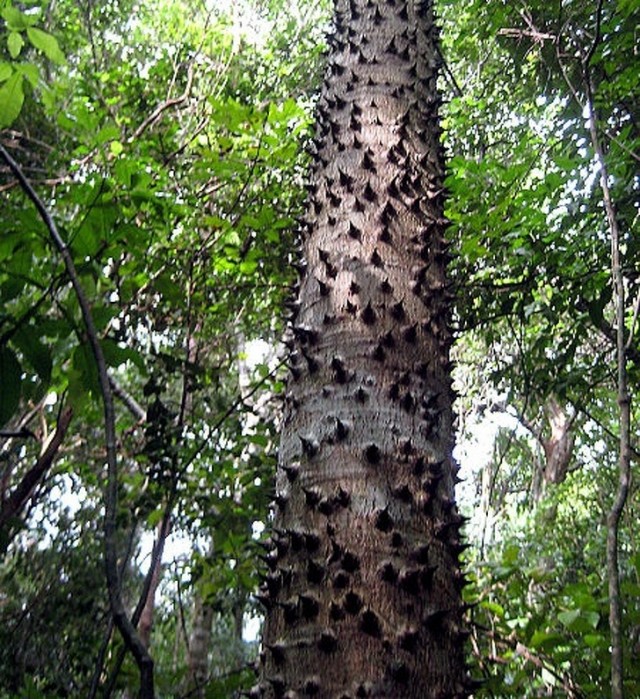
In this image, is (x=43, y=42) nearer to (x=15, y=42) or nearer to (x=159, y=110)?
(x=15, y=42)

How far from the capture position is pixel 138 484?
435 centimetres

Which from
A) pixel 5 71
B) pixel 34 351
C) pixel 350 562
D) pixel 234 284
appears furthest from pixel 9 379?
pixel 234 284

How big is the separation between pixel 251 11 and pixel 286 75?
6.68 feet

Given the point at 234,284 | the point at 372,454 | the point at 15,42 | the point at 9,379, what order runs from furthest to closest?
the point at 234,284 → the point at 15,42 → the point at 372,454 → the point at 9,379

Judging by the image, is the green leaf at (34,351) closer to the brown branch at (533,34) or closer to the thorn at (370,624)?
the thorn at (370,624)

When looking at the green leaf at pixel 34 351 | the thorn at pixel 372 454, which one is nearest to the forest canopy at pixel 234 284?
the green leaf at pixel 34 351

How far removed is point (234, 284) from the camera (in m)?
4.53

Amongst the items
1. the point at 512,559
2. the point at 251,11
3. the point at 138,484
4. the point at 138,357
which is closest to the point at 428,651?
the point at 138,357

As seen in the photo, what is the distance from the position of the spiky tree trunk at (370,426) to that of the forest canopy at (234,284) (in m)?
0.18

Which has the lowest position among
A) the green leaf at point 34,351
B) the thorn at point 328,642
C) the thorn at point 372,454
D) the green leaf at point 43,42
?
the thorn at point 328,642

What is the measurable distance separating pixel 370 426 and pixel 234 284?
128 inches

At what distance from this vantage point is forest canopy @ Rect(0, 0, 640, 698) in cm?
157

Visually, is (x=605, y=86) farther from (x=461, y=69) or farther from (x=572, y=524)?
(x=572, y=524)

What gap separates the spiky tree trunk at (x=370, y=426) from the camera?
1126mm
